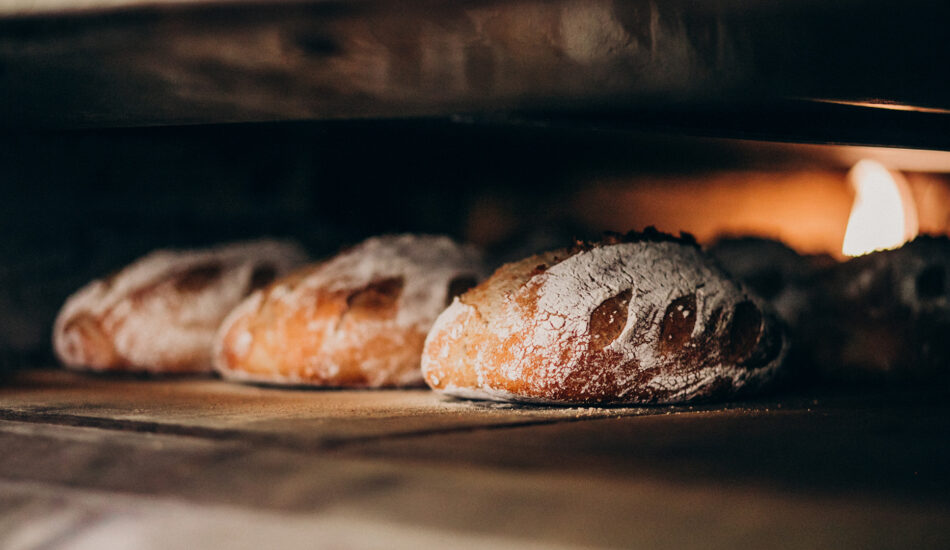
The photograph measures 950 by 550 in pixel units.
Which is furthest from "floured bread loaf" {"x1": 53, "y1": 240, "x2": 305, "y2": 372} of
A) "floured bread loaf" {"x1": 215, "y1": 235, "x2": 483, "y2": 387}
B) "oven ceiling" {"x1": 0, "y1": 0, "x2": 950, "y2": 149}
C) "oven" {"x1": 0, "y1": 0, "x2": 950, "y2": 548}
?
"oven ceiling" {"x1": 0, "y1": 0, "x2": 950, "y2": 149}

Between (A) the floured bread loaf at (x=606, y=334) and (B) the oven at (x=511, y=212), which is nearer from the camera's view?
(B) the oven at (x=511, y=212)

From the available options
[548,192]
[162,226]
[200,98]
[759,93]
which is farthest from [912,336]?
[162,226]

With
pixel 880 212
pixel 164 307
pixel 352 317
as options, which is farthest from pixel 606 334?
pixel 880 212

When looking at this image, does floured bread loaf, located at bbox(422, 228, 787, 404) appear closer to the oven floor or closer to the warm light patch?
the oven floor

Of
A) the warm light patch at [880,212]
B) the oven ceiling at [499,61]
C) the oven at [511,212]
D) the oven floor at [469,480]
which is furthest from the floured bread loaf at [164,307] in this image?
the warm light patch at [880,212]

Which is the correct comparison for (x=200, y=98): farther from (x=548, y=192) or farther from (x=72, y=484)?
(x=548, y=192)

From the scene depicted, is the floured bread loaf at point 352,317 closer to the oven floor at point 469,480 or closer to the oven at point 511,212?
the oven at point 511,212
